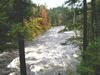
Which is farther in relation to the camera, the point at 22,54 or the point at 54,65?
the point at 54,65

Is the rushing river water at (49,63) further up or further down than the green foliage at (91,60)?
further down

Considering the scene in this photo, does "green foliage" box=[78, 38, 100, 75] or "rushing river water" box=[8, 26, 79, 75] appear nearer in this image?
"green foliage" box=[78, 38, 100, 75]

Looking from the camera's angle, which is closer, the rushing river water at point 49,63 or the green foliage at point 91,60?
the green foliage at point 91,60

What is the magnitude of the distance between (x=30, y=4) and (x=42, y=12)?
71123mm

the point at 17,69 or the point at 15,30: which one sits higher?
the point at 15,30

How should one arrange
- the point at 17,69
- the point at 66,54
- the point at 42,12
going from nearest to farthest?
the point at 17,69 → the point at 66,54 → the point at 42,12

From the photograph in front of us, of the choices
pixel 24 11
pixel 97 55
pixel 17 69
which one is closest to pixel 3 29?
pixel 24 11

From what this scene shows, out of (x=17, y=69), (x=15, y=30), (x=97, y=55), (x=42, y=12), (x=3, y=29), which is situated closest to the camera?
(x=15, y=30)

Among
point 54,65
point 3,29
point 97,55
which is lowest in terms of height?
point 54,65

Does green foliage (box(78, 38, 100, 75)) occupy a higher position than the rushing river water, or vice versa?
green foliage (box(78, 38, 100, 75))

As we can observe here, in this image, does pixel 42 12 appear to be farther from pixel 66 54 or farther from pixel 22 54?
pixel 22 54

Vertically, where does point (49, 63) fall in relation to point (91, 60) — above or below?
below

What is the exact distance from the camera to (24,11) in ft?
42.0

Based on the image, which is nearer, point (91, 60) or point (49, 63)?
point (91, 60)
